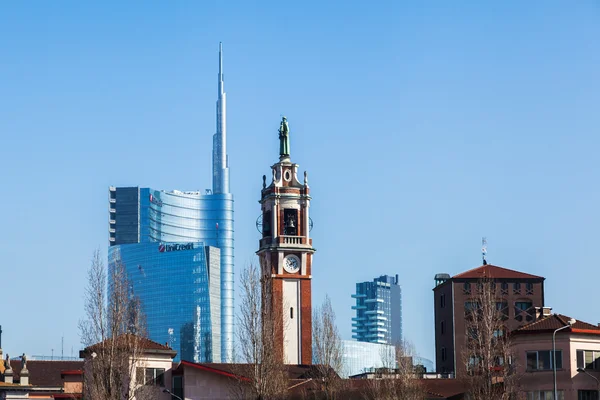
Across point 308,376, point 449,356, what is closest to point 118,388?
point 308,376

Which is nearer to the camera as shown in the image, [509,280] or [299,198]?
[299,198]

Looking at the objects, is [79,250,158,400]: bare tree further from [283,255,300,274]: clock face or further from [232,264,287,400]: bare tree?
[283,255,300,274]: clock face

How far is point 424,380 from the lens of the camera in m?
115

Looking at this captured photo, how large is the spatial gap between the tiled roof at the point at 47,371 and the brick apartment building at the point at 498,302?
158ft

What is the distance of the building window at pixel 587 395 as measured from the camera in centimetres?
9125

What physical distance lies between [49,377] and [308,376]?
3615 centimetres

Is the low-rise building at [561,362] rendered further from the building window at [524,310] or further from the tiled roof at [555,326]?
the building window at [524,310]

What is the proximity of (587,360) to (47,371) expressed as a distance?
69.7 m

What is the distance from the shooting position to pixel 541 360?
303 feet

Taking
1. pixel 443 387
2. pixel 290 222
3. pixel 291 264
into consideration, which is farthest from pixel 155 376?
pixel 290 222

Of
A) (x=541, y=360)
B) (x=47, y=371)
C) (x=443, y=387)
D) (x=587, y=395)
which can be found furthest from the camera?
(x=47, y=371)

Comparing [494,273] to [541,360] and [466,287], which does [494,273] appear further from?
[541,360]

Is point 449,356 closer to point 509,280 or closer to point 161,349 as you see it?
point 509,280

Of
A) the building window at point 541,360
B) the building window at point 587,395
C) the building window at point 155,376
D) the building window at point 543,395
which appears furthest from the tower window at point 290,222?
the building window at point 587,395
